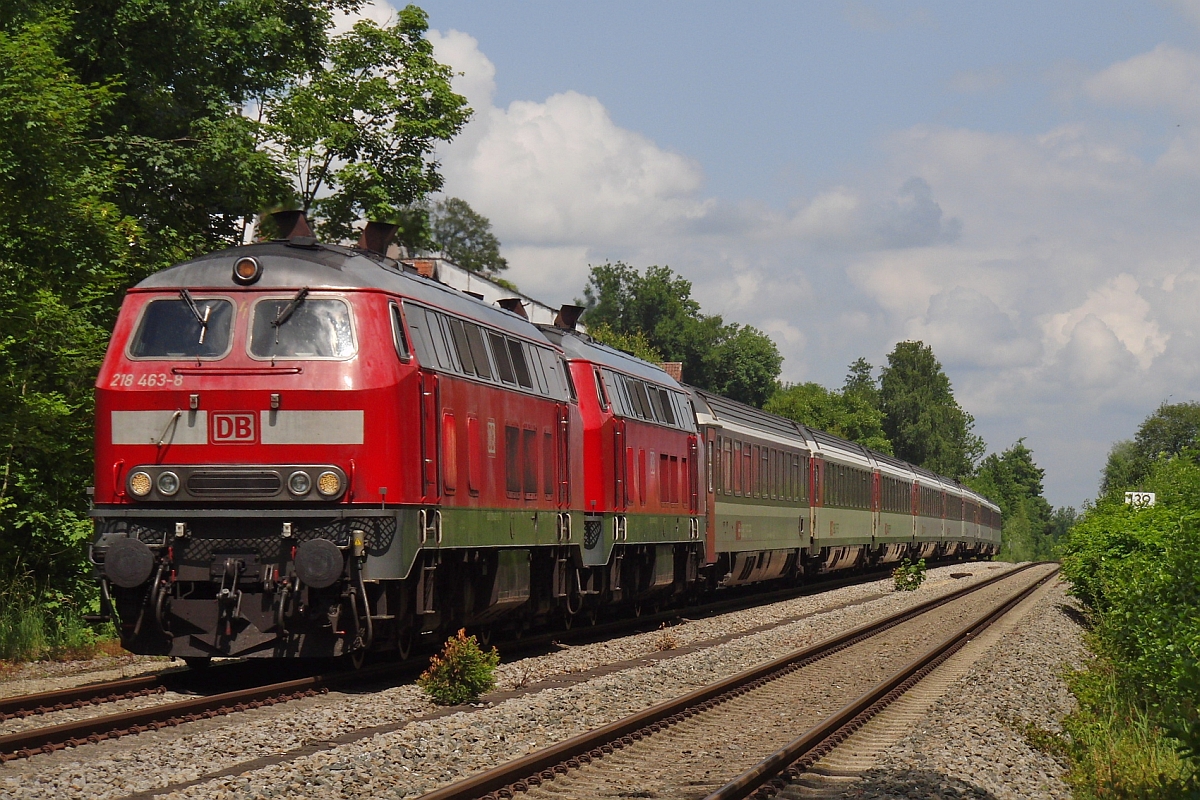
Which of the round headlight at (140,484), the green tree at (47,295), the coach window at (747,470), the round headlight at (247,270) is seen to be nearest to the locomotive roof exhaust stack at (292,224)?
the round headlight at (247,270)

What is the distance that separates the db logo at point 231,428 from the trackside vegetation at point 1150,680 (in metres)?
7.49

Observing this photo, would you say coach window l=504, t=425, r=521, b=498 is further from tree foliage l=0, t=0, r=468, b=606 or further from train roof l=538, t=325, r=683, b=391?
tree foliage l=0, t=0, r=468, b=606

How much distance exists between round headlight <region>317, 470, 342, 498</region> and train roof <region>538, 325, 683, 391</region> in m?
7.61

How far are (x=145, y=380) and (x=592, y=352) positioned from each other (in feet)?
28.4

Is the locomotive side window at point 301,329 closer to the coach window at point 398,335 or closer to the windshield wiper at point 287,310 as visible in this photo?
the windshield wiper at point 287,310

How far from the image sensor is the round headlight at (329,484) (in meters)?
12.6

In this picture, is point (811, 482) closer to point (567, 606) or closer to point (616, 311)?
point (567, 606)

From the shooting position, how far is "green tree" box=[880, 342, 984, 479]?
417ft

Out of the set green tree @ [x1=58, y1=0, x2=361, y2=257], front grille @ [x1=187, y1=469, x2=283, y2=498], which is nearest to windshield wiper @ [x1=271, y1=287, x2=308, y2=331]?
front grille @ [x1=187, y1=469, x2=283, y2=498]

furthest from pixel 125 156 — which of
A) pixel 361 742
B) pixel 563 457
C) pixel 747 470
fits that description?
pixel 361 742

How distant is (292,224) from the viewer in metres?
14.8

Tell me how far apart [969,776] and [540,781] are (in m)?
3.08

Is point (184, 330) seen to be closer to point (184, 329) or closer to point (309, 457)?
point (184, 329)

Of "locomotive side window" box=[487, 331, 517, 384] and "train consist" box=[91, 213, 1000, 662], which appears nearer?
"train consist" box=[91, 213, 1000, 662]
